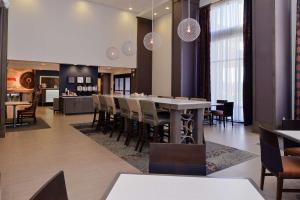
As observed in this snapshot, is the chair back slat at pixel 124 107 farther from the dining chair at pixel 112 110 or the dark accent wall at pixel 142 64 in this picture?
the dark accent wall at pixel 142 64

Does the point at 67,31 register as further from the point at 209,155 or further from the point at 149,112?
the point at 209,155

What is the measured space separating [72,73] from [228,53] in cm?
710

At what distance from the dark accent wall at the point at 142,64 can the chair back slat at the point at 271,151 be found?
922 centimetres

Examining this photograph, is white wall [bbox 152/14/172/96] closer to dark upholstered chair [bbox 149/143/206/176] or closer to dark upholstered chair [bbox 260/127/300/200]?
dark upholstered chair [bbox 260/127/300/200]

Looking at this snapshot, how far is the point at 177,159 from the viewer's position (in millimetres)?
1585

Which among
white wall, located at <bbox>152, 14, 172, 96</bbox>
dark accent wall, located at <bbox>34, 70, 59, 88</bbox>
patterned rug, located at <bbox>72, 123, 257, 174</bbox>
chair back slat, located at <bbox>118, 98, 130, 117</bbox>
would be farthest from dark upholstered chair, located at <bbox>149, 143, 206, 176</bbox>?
dark accent wall, located at <bbox>34, 70, 59, 88</bbox>

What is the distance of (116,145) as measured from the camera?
484 centimetres

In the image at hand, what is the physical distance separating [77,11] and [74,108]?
4359mm

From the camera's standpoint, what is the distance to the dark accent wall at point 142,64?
37.0 feet

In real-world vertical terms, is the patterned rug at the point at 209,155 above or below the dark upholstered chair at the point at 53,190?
below

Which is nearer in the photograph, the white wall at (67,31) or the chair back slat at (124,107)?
the chair back slat at (124,107)

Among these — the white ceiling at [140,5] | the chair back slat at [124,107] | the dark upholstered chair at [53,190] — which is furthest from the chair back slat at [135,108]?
the white ceiling at [140,5]

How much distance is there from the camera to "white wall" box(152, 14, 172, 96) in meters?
10.4

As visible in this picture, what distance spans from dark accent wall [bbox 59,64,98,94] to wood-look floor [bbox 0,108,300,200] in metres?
→ 4.85
